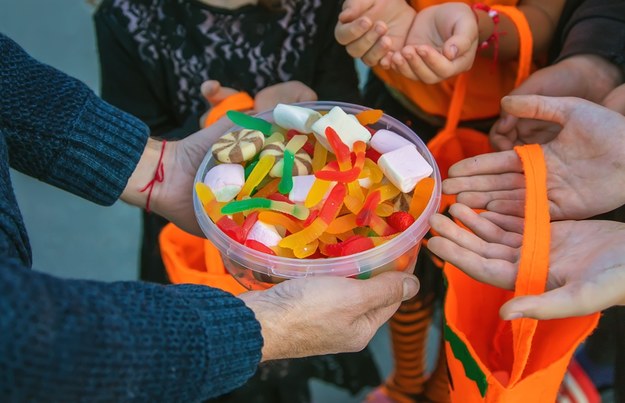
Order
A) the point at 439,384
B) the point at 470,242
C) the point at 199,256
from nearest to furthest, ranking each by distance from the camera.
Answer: the point at 470,242
the point at 199,256
the point at 439,384

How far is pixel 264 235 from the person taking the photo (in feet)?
2.24

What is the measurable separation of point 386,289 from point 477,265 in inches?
3.9

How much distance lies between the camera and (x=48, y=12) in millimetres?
1998

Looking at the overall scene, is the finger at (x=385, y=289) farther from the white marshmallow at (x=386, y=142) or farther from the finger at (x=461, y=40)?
the finger at (x=461, y=40)

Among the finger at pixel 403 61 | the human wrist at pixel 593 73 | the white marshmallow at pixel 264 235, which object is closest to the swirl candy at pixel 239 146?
the white marshmallow at pixel 264 235

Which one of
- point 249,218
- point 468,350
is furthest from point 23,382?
point 468,350

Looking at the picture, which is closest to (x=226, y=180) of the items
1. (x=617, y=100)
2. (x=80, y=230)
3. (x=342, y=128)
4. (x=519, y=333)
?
→ (x=342, y=128)

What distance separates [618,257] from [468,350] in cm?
17

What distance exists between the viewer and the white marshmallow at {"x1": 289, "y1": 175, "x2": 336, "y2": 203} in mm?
713

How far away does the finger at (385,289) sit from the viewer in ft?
2.11

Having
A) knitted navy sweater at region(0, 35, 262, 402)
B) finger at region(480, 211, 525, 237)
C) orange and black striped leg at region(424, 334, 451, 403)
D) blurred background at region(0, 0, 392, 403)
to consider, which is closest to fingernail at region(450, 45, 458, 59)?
finger at region(480, 211, 525, 237)

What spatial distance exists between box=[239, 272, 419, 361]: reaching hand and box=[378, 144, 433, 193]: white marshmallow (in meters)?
0.10

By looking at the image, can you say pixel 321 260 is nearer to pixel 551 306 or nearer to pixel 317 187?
pixel 317 187

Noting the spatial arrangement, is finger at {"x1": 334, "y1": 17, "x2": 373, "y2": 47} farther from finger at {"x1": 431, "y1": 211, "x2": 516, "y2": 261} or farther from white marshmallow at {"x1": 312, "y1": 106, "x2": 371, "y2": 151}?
finger at {"x1": 431, "y1": 211, "x2": 516, "y2": 261}
